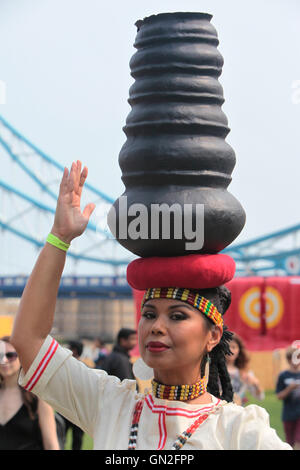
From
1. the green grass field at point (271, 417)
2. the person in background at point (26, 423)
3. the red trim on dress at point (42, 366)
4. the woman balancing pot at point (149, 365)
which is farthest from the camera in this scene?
the green grass field at point (271, 417)

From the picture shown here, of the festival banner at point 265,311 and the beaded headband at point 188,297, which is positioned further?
the festival banner at point 265,311

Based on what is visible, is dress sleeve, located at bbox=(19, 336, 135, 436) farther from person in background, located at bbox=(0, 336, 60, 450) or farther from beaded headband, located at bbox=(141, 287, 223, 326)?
person in background, located at bbox=(0, 336, 60, 450)

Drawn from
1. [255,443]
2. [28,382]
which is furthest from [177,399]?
[28,382]

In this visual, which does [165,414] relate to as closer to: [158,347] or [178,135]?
[158,347]

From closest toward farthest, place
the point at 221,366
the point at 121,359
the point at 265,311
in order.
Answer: the point at 221,366 → the point at 121,359 → the point at 265,311

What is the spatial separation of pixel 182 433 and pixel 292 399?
4438 millimetres

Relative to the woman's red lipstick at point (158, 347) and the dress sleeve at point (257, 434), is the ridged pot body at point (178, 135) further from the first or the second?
the dress sleeve at point (257, 434)

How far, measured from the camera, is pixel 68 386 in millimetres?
2566

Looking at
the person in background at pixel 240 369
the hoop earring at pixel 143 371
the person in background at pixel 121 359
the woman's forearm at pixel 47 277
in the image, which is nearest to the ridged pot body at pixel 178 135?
the woman's forearm at pixel 47 277

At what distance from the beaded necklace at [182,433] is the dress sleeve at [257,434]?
12 centimetres

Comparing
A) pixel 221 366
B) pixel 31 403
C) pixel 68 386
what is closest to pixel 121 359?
pixel 31 403

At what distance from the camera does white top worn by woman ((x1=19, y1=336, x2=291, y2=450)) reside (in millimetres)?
2357

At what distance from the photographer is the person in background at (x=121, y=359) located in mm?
7047

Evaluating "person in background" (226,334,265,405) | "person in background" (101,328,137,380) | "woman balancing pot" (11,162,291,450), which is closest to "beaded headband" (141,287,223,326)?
"woman balancing pot" (11,162,291,450)
